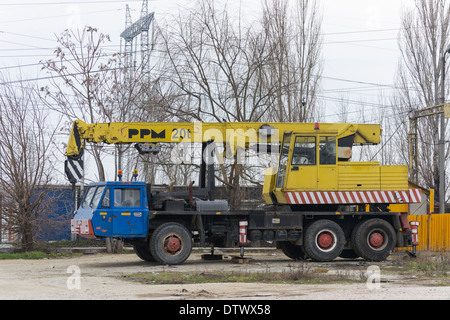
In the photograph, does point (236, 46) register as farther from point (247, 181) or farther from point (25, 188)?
point (25, 188)

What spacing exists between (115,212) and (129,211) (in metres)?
0.41

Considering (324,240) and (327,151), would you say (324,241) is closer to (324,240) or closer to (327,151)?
(324,240)

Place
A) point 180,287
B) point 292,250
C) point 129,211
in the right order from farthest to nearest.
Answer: point 292,250, point 129,211, point 180,287

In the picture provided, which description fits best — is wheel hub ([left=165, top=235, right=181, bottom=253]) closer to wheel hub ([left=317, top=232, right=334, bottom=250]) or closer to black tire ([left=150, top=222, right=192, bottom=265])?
black tire ([left=150, top=222, right=192, bottom=265])

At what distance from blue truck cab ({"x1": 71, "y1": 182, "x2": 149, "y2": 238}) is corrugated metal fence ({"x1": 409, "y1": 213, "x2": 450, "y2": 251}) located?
12204mm

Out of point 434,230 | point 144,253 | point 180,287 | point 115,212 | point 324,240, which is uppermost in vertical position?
point 115,212

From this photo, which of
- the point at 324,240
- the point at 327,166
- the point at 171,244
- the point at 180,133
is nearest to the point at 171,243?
the point at 171,244

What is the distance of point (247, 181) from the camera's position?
92.7 ft

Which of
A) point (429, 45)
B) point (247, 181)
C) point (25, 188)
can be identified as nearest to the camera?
point (25, 188)

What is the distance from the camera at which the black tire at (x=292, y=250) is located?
21.3 m

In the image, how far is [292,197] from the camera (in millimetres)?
19578

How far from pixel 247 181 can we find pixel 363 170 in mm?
9149

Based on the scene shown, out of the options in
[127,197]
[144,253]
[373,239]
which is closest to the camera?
[127,197]
